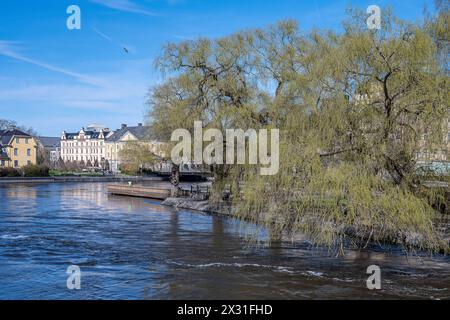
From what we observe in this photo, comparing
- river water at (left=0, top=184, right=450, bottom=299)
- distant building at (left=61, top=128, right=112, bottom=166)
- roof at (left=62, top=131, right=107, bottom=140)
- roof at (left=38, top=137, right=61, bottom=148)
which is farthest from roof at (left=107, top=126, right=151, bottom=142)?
river water at (left=0, top=184, right=450, bottom=299)

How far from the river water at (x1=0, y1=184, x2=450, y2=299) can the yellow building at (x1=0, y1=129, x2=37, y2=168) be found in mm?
75697

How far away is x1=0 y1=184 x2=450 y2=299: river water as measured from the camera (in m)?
14.5

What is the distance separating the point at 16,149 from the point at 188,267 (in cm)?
8982

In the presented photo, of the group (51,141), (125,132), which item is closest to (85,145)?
(125,132)

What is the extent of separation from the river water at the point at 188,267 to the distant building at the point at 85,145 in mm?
116866

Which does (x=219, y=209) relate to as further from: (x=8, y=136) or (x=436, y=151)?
(x=8, y=136)

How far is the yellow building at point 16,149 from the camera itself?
318ft

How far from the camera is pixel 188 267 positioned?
57.0 feet

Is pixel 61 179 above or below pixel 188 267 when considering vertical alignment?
above

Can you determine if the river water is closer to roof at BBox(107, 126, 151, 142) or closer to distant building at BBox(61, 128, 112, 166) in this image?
roof at BBox(107, 126, 151, 142)
